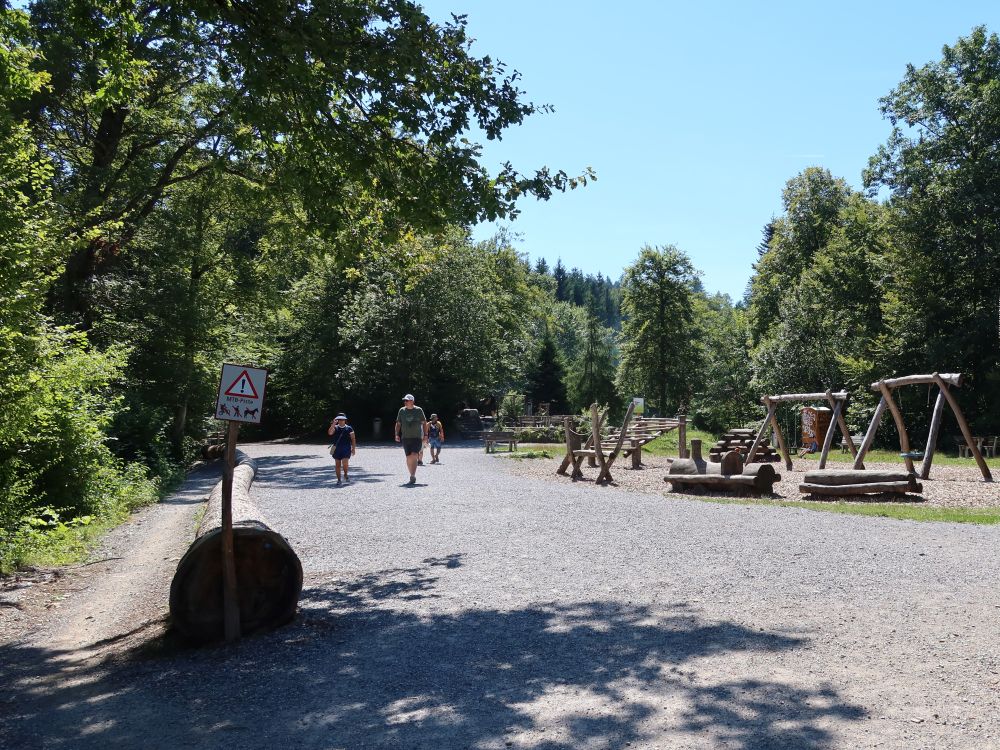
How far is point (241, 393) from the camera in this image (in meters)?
6.92

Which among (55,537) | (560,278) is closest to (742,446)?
(55,537)

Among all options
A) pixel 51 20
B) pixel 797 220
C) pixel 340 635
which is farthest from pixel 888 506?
pixel 797 220

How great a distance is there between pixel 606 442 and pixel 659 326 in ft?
115

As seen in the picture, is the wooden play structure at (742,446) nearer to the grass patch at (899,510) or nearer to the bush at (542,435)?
the grass patch at (899,510)

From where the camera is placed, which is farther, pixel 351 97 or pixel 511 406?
pixel 511 406

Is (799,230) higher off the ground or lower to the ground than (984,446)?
higher

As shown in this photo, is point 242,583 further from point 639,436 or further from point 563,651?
point 639,436

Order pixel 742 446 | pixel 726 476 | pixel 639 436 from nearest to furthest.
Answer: pixel 726 476
pixel 742 446
pixel 639 436

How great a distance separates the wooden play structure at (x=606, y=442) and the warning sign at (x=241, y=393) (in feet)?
43.5

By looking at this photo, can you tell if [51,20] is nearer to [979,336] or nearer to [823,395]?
[823,395]

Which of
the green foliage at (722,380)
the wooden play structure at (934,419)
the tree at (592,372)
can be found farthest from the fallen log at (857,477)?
the tree at (592,372)

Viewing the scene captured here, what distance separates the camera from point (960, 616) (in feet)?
21.6

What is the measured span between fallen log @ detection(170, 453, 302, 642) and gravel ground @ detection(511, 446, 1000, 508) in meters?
11.6

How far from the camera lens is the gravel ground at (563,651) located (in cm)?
466
